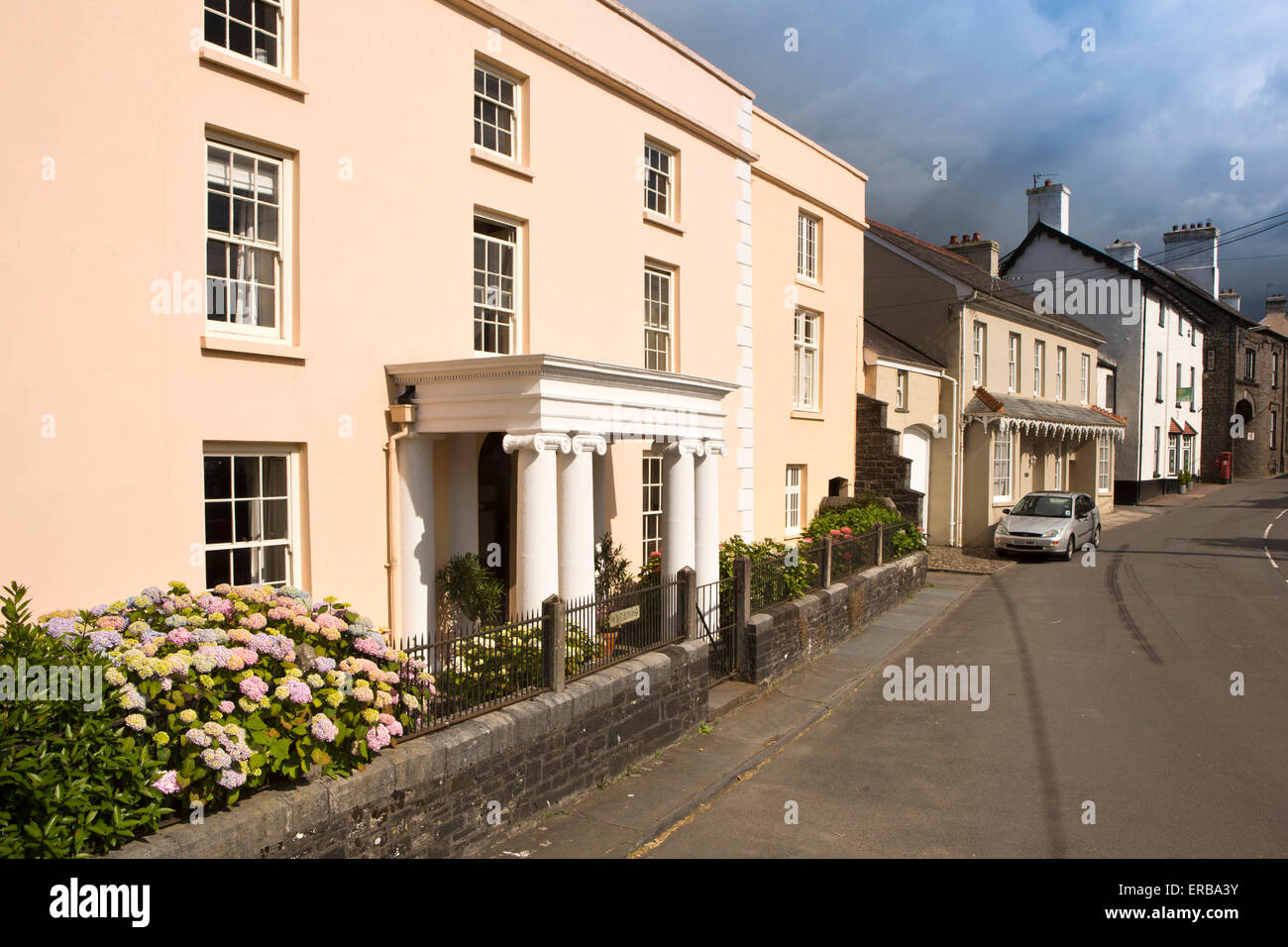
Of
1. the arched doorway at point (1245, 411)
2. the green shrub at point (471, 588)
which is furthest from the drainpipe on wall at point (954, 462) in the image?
the arched doorway at point (1245, 411)

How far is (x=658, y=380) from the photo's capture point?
1145 cm

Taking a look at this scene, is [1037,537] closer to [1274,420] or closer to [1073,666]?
[1073,666]

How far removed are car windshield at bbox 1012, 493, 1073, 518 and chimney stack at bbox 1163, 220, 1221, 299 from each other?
32.2 m

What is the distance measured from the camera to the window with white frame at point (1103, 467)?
37344mm

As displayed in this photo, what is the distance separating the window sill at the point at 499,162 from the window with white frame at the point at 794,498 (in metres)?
9.93

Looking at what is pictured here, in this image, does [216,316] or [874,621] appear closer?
[216,316]

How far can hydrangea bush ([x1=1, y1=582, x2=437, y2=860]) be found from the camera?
512 cm

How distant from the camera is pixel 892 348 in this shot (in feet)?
81.7

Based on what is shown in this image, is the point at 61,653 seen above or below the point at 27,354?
below

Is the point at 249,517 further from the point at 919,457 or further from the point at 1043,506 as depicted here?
the point at 1043,506

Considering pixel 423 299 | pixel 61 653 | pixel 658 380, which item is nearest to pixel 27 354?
pixel 61 653

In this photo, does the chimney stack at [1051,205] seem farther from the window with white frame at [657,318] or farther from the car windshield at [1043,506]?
→ the window with white frame at [657,318]

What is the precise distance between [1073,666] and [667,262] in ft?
28.7
